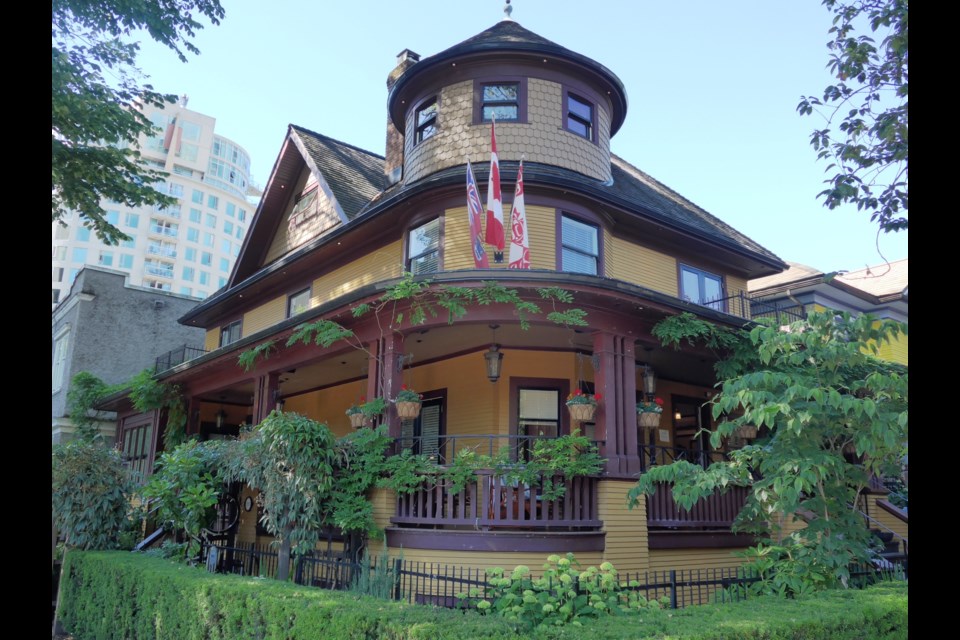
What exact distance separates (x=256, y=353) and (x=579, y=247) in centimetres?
688

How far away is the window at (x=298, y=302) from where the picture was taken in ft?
63.1

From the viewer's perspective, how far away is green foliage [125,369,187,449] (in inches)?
769

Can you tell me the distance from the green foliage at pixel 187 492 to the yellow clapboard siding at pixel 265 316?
8546mm

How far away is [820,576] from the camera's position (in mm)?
7527

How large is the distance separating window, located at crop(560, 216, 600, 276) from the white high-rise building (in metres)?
94.0

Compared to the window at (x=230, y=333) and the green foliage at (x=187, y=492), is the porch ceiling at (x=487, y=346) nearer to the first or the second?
the green foliage at (x=187, y=492)

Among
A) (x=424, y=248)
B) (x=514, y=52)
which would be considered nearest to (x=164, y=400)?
(x=424, y=248)

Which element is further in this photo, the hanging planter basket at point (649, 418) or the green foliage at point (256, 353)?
the green foliage at point (256, 353)

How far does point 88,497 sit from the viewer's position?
1151 centimetres

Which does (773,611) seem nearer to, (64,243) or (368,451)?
(368,451)

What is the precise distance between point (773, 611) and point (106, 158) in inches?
512

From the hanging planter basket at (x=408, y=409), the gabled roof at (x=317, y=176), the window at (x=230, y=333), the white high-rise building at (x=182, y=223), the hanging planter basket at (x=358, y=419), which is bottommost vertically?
the hanging planter basket at (x=358, y=419)

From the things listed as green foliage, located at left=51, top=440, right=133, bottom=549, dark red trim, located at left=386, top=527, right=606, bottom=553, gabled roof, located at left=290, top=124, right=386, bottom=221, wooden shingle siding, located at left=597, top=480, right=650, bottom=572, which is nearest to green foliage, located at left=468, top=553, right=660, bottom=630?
dark red trim, located at left=386, top=527, right=606, bottom=553

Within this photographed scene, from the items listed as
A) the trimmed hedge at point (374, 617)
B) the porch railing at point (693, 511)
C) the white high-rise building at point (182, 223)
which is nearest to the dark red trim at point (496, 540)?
the porch railing at point (693, 511)
